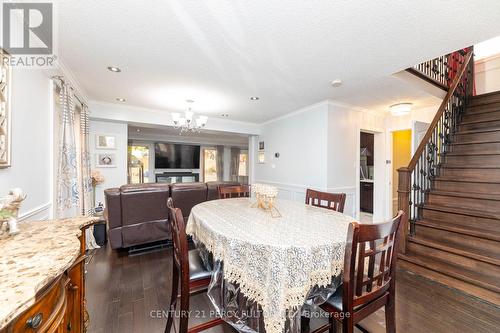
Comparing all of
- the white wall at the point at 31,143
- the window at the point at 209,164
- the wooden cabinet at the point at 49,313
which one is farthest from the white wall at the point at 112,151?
the window at the point at 209,164

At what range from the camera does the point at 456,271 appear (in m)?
2.29

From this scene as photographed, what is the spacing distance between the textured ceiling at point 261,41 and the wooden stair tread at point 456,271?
231 cm

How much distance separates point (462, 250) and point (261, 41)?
3.15 m

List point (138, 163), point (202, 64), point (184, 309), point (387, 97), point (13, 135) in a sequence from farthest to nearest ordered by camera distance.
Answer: point (138, 163)
point (387, 97)
point (202, 64)
point (13, 135)
point (184, 309)

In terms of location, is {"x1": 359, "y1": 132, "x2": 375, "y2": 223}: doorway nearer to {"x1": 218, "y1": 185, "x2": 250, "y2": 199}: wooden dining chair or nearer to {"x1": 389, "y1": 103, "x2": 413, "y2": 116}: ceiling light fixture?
{"x1": 389, "y1": 103, "x2": 413, "y2": 116}: ceiling light fixture

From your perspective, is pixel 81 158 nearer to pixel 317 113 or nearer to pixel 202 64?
pixel 202 64

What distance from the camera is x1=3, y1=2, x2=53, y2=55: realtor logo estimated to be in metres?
1.50

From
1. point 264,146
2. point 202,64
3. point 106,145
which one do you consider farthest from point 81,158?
point 264,146

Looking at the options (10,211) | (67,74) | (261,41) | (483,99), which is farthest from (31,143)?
(483,99)

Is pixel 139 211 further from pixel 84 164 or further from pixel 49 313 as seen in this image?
pixel 49 313

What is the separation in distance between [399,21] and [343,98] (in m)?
1.91

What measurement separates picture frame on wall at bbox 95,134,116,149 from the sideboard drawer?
4.04 m

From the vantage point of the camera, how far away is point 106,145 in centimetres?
425

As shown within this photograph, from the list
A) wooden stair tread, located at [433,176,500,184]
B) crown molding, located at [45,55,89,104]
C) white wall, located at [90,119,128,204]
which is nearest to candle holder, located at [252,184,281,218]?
crown molding, located at [45,55,89,104]
